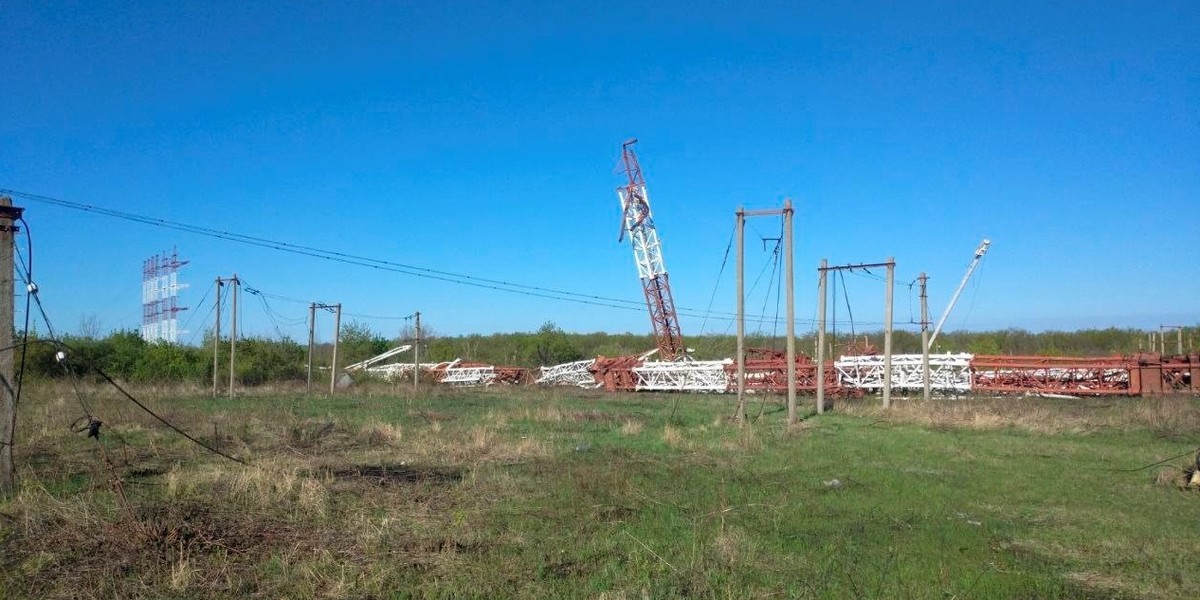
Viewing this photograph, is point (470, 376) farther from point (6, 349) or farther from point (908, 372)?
point (6, 349)

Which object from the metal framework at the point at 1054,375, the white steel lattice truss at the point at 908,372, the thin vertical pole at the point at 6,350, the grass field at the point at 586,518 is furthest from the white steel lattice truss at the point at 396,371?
the thin vertical pole at the point at 6,350

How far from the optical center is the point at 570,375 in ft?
174

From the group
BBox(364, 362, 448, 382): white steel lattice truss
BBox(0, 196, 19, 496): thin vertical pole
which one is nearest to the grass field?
BBox(0, 196, 19, 496): thin vertical pole

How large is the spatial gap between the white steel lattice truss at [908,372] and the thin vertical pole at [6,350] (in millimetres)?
33158

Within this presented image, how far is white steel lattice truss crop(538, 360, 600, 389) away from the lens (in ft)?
168

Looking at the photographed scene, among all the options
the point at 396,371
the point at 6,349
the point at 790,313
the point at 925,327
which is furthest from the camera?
the point at 396,371

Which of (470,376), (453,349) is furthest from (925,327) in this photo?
(453,349)

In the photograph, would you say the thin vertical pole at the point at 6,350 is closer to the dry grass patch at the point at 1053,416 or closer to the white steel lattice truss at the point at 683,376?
the dry grass patch at the point at 1053,416

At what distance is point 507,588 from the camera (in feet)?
21.8

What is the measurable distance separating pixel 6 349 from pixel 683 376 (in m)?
36.9

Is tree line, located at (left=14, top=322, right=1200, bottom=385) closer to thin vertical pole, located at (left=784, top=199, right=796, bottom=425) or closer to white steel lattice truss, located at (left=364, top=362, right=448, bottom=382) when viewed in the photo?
white steel lattice truss, located at (left=364, top=362, right=448, bottom=382)

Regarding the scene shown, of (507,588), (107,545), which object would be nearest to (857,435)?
(507,588)

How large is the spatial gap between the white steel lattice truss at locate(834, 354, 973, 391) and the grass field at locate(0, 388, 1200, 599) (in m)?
19.9

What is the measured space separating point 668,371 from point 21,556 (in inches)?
1556
